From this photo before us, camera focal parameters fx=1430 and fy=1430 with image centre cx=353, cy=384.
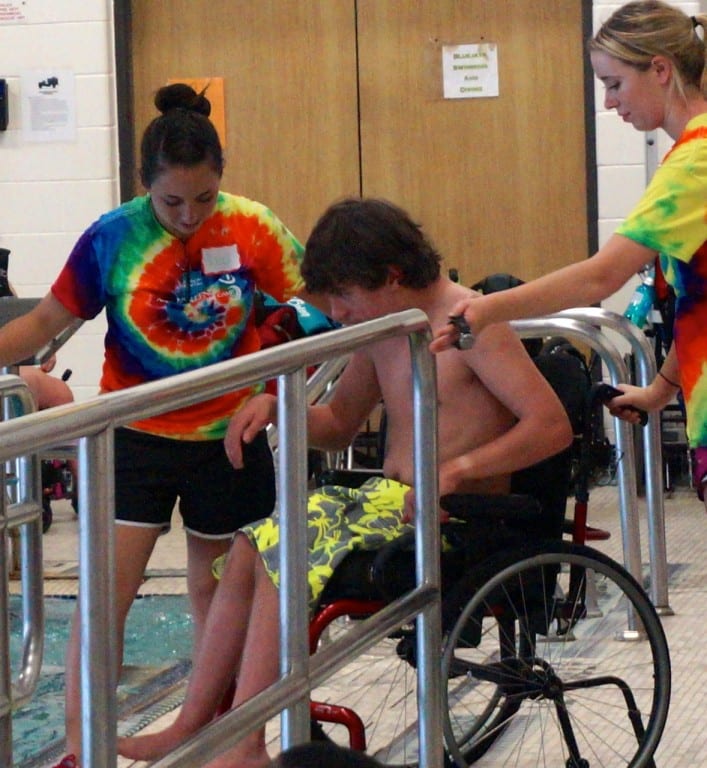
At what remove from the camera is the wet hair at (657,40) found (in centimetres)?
204

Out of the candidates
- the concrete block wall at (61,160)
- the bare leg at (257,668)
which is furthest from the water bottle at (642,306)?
the bare leg at (257,668)

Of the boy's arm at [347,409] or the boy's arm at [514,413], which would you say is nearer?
Answer: the boy's arm at [514,413]

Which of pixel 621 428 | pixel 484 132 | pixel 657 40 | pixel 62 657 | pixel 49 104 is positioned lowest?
pixel 62 657

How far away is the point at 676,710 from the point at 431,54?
Result: 11.7ft

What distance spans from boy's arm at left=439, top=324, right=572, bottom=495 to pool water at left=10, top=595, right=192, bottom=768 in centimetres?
115

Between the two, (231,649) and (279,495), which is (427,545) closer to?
(231,649)

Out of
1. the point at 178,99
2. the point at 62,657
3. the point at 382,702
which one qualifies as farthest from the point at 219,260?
the point at 62,657

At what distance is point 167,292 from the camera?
8.23 feet

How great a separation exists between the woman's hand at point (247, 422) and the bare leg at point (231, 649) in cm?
14

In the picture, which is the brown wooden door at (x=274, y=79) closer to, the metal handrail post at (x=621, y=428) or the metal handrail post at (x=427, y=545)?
the metal handrail post at (x=621, y=428)

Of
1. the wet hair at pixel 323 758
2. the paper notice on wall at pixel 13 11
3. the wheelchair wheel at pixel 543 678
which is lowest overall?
the wheelchair wheel at pixel 543 678

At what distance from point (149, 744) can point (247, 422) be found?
48 centimetres

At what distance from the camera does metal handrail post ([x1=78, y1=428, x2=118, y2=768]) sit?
4.37 feet

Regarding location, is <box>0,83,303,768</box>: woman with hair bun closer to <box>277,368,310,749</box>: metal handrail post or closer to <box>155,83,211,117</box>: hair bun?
<box>155,83,211,117</box>: hair bun
